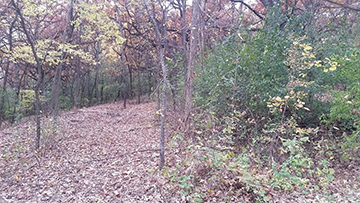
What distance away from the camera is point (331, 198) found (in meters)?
3.52

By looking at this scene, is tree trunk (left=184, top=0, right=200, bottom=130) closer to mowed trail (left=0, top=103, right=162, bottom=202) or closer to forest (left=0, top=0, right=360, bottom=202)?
forest (left=0, top=0, right=360, bottom=202)

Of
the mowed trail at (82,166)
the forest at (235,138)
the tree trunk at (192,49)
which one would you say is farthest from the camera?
the tree trunk at (192,49)

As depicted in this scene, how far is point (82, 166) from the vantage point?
5.32 m

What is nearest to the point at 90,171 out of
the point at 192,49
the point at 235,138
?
the point at 235,138

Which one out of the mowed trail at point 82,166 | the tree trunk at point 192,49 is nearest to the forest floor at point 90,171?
the mowed trail at point 82,166

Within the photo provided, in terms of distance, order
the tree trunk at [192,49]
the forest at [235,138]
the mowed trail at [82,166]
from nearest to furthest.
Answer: the forest at [235,138]
the mowed trail at [82,166]
the tree trunk at [192,49]

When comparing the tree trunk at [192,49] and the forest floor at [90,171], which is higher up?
the tree trunk at [192,49]

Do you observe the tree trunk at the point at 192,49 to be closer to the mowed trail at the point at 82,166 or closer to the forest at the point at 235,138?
the forest at the point at 235,138

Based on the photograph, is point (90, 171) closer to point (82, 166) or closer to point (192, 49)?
point (82, 166)

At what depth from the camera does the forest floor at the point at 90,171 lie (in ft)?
12.5

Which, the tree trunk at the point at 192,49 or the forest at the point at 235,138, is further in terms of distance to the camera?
the tree trunk at the point at 192,49

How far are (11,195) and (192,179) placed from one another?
331 centimetres

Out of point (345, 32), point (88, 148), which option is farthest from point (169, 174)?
point (345, 32)

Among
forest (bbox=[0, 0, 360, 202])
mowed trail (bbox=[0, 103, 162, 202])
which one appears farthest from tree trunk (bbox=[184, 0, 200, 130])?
mowed trail (bbox=[0, 103, 162, 202])
